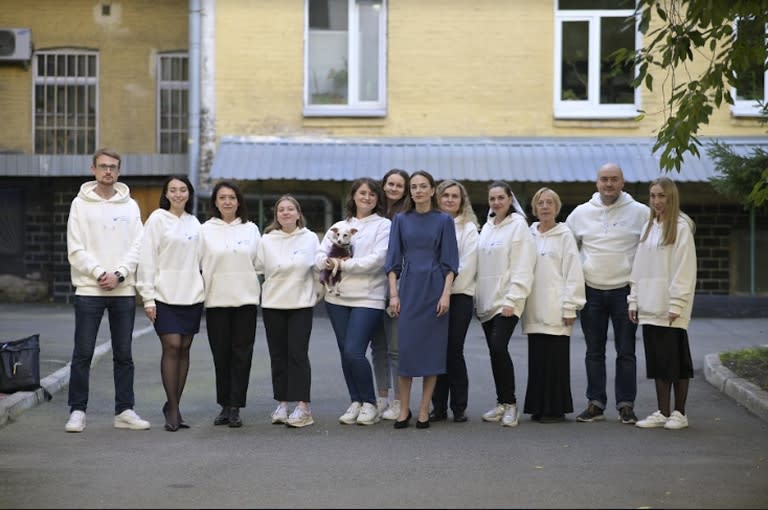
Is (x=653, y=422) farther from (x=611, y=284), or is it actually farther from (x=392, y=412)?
(x=392, y=412)

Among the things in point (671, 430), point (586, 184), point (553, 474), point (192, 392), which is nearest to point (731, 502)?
point (553, 474)

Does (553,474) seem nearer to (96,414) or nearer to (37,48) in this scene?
(96,414)

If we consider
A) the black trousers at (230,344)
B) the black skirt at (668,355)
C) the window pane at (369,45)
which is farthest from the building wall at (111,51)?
the black skirt at (668,355)

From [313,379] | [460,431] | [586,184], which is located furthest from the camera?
[586,184]

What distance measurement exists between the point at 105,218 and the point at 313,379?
3828mm

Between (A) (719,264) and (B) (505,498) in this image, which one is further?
(A) (719,264)

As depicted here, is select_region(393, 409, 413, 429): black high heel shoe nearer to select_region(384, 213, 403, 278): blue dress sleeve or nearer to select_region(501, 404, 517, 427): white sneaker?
select_region(501, 404, 517, 427): white sneaker

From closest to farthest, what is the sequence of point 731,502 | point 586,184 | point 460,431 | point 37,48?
point 731,502 < point 460,431 < point 586,184 < point 37,48

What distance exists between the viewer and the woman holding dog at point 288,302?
10.1m

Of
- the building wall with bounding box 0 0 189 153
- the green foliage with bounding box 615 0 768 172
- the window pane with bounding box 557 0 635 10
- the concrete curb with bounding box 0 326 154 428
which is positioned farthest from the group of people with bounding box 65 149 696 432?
the building wall with bounding box 0 0 189 153

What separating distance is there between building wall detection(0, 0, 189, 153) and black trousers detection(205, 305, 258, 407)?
46.9ft

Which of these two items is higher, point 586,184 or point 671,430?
point 586,184

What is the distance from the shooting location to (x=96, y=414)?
10703 mm

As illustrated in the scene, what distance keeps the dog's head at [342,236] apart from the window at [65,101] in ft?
48.9
